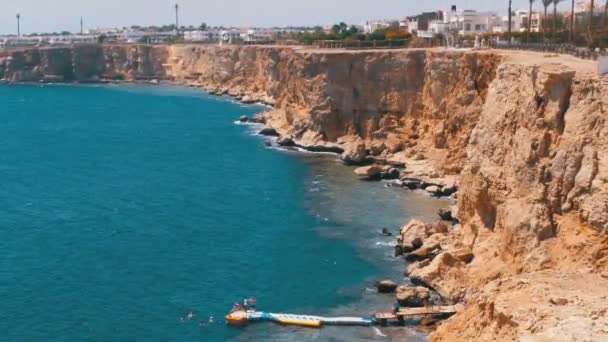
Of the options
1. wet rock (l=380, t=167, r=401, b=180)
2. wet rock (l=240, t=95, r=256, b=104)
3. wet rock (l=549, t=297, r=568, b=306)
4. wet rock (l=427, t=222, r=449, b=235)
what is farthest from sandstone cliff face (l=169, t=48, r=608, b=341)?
wet rock (l=240, t=95, r=256, b=104)

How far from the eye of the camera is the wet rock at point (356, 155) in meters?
77.9

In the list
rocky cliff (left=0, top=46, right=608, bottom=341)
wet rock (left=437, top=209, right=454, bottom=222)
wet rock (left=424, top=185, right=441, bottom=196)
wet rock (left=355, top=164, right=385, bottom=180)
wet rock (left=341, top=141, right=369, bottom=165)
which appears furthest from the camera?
wet rock (left=341, top=141, right=369, bottom=165)

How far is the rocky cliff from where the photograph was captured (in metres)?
25.3

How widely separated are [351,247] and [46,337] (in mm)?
19728

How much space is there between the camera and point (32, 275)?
4791cm

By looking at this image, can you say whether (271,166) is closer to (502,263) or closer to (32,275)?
(32,275)

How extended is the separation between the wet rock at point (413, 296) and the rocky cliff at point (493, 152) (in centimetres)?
125

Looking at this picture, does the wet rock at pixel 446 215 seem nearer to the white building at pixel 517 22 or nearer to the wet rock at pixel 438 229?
the wet rock at pixel 438 229

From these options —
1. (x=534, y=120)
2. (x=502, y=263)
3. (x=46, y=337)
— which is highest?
(x=534, y=120)

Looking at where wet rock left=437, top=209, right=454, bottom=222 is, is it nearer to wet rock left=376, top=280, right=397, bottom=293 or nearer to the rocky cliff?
the rocky cliff

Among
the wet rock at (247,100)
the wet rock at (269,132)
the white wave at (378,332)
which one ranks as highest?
the wet rock at (247,100)

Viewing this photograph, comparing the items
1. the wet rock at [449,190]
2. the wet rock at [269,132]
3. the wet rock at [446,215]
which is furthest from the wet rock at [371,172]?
the wet rock at [269,132]

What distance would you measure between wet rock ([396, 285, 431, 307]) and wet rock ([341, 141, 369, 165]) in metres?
36.0

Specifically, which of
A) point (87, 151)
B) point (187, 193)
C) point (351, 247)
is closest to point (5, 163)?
point (87, 151)
